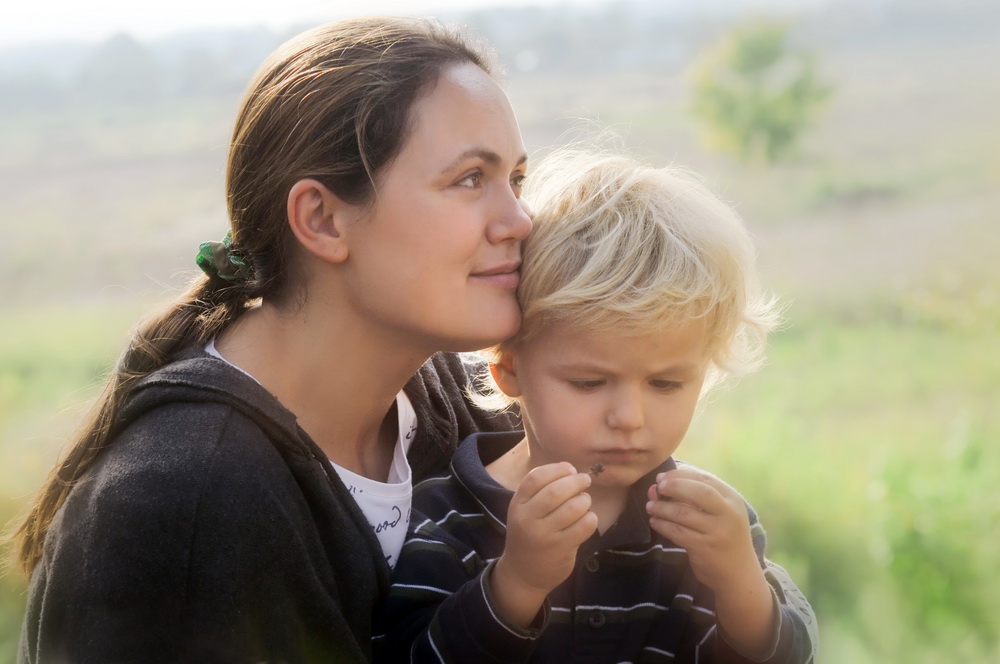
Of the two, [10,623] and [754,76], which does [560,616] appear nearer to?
[10,623]

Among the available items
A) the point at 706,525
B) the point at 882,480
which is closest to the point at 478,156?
the point at 706,525

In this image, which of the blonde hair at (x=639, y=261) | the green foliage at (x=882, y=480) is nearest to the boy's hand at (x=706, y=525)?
the blonde hair at (x=639, y=261)

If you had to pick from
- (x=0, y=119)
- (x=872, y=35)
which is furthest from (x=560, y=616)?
(x=872, y=35)

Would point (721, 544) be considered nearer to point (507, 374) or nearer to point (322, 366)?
point (507, 374)

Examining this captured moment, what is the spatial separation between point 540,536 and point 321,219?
2.72 ft

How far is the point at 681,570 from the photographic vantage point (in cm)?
222

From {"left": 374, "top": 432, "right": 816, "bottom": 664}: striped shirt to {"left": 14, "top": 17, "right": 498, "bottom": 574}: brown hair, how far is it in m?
0.64

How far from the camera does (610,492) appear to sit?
2.30m

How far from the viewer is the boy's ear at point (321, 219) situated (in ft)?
7.14

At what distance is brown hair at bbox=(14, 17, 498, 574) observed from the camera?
2.14 meters

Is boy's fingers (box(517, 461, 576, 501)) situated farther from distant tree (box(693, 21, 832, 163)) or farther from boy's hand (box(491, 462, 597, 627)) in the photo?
distant tree (box(693, 21, 832, 163))

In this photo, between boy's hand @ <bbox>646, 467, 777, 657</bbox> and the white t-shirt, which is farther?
the white t-shirt

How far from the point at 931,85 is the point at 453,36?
46.2 ft

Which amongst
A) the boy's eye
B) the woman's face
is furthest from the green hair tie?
the boy's eye
